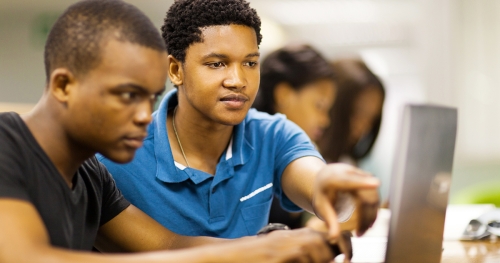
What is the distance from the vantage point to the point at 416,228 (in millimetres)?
833

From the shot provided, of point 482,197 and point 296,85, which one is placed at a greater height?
point 296,85

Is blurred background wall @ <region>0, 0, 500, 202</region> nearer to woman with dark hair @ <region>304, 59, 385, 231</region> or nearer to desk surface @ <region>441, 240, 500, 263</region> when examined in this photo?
woman with dark hair @ <region>304, 59, 385, 231</region>

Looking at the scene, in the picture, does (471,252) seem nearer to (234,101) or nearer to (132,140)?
(234,101)

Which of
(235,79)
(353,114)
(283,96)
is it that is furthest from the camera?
(353,114)

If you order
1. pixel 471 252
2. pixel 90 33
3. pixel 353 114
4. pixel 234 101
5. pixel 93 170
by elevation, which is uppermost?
pixel 90 33

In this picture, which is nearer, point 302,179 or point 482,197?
point 302,179

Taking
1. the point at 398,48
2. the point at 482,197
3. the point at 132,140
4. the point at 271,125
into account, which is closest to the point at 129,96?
the point at 132,140

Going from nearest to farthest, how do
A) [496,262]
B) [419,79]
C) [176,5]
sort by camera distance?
[496,262] < [176,5] < [419,79]

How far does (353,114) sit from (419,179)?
185 centimetres

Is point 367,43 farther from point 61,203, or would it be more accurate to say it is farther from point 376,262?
point 61,203

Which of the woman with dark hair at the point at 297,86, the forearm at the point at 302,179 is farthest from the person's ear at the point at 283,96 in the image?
the forearm at the point at 302,179

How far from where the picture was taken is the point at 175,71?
1.35 meters

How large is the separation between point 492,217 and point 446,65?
6.93ft

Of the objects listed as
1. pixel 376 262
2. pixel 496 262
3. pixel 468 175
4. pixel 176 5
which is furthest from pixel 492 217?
pixel 468 175
